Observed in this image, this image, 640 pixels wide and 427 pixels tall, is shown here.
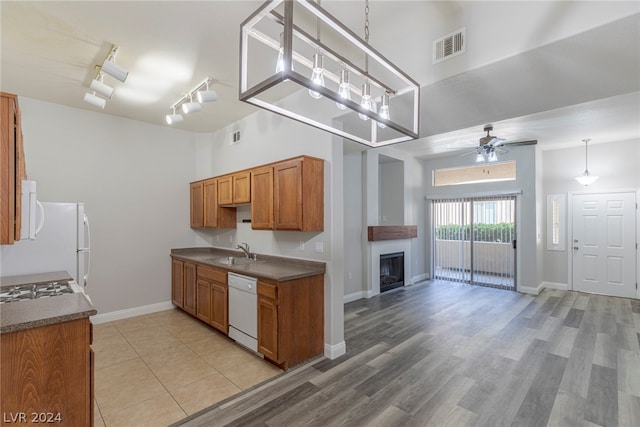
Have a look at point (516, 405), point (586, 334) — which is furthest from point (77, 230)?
point (586, 334)

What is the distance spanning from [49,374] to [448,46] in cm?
350

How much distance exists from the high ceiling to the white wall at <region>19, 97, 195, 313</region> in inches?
30.6

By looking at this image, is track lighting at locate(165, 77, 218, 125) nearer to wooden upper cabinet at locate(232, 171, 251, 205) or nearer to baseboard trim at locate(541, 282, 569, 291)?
wooden upper cabinet at locate(232, 171, 251, 205)

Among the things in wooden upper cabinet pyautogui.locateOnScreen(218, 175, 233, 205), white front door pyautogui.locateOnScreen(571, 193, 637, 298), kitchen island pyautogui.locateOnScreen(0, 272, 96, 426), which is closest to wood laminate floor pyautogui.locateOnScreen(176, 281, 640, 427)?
kitchen island pyautogui.locateOnScreen(0, 272, 96, 426)

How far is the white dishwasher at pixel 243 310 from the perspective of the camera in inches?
129

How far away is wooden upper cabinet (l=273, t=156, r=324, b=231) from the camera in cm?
328

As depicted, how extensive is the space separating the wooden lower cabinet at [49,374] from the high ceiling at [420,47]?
7.73ft

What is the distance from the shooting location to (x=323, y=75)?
58.2 inches

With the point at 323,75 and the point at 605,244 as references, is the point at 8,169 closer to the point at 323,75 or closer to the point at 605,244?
the point at 323,75

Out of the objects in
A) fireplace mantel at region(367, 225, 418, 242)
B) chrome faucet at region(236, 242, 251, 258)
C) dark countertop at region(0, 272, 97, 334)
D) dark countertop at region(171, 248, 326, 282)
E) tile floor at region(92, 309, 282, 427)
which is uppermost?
fireplace mantel at region(367, 225, 418, 242)

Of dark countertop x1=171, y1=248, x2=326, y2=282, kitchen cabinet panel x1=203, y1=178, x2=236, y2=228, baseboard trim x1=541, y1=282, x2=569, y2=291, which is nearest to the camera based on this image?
dark countertop x1=171, y1=248, x2=326, y2=282

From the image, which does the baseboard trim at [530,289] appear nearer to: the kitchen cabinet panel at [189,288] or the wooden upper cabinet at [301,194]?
the wooden upper cabinet at [301,194]

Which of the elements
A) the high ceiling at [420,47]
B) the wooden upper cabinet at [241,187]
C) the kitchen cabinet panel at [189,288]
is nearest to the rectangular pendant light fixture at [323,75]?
the high ceiling at [420,47]

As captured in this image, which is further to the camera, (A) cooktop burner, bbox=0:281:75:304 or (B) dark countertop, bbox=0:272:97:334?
(A) cooktop burner, bbox=0:281:75:304
